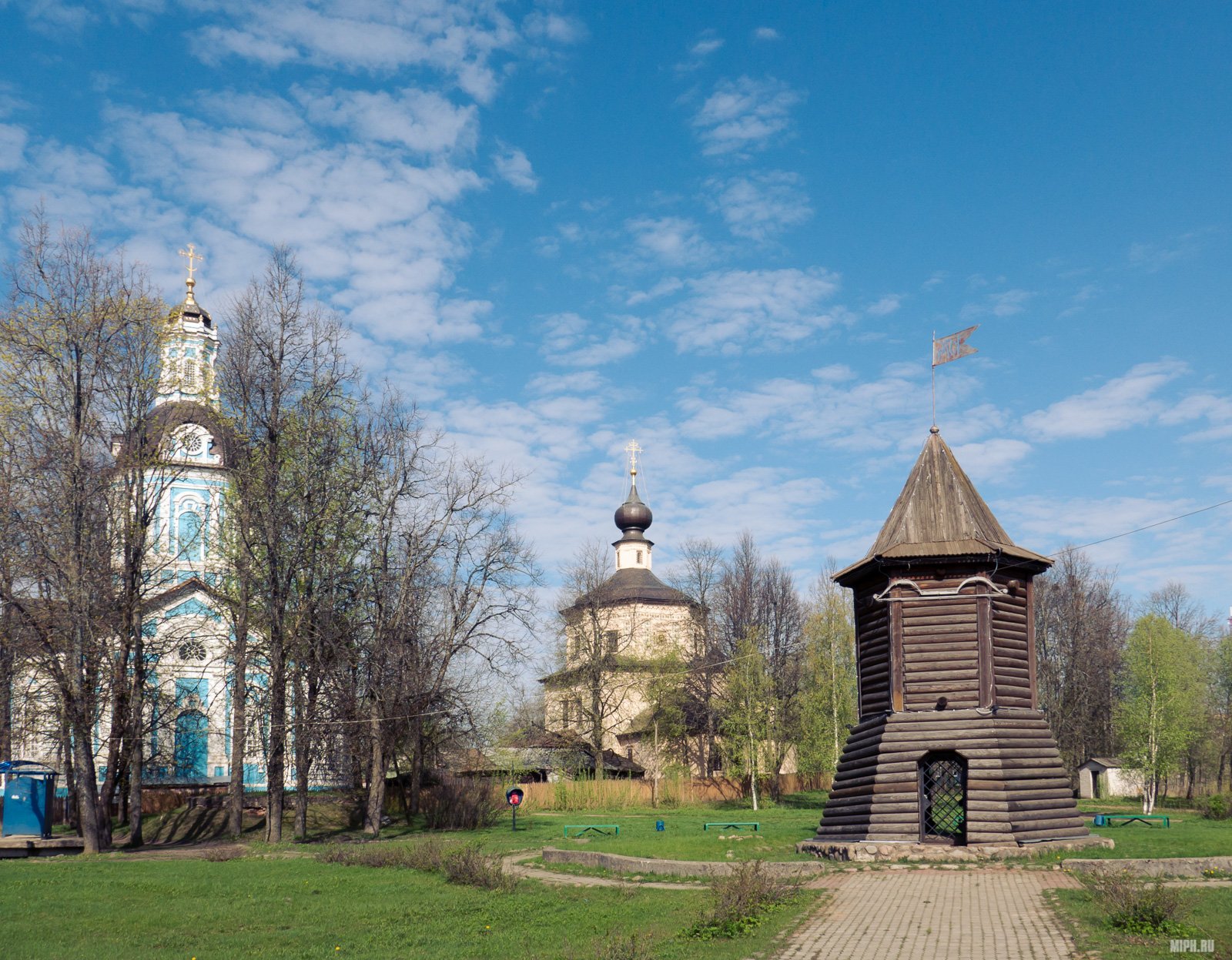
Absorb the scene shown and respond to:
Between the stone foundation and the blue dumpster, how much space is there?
17.6 metres

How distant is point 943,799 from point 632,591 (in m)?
39.0

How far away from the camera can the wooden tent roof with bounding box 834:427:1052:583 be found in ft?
63.5

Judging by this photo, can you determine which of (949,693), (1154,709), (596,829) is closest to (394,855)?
(596,829)

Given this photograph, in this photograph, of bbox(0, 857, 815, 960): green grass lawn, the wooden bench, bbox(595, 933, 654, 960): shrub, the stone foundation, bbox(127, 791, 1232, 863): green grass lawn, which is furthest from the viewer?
the wooden bench

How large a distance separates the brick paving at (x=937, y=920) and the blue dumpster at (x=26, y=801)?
1808 cm

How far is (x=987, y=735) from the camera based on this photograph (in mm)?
18625

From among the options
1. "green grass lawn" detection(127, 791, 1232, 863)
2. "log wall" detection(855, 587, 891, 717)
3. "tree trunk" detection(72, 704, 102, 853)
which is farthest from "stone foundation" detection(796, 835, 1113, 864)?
"tree trunk" detection(72, 704, 102, 853)

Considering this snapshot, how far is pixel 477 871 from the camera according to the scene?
16.4m

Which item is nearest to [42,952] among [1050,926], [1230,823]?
[1050,926]

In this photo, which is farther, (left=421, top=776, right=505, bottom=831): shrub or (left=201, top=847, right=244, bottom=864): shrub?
(left=421, top=776, right=505, bottom=831): shrub

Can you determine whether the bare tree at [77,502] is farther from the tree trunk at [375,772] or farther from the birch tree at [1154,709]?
the birch tree at [1154,709]

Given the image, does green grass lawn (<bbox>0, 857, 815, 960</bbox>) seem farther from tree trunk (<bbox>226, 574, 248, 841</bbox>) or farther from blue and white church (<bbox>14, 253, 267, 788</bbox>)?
blue and white church (<bbox>14, 253, 267, 788</bbox>)

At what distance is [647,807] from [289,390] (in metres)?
26.0

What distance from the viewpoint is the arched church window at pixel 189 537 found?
2898cm
